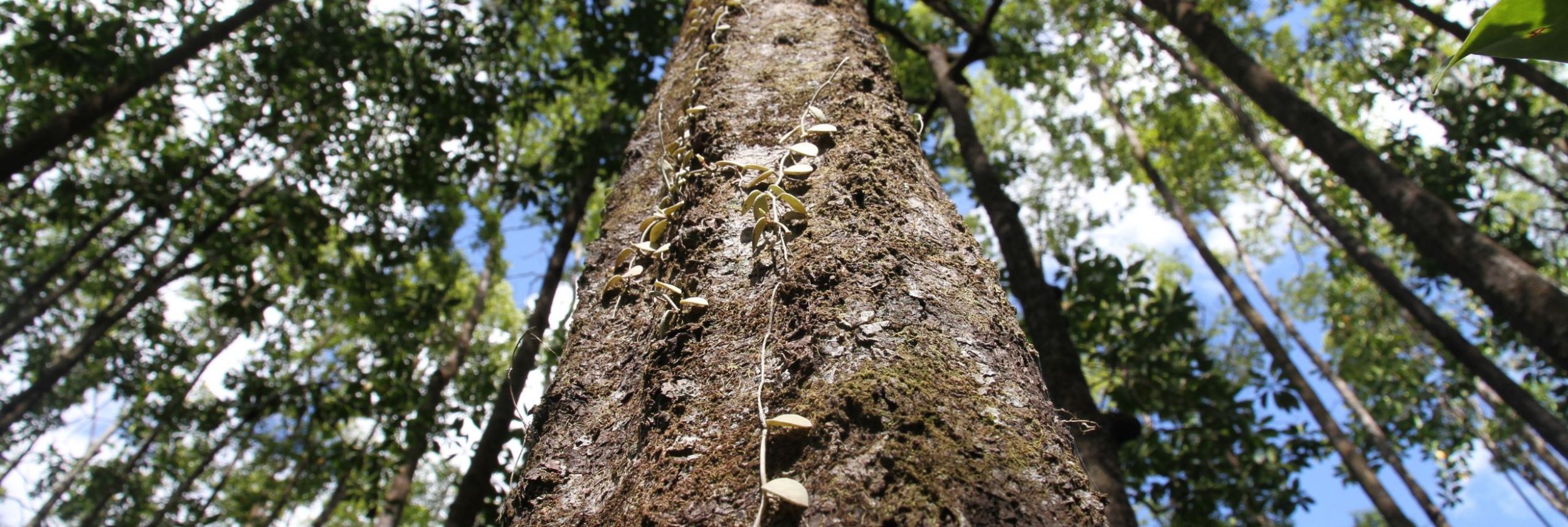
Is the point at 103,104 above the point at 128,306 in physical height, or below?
below

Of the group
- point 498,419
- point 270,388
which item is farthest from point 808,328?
point 270,388

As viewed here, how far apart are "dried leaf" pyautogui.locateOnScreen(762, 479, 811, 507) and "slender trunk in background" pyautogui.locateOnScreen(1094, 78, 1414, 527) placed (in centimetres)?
618

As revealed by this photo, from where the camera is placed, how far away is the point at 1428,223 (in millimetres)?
2936

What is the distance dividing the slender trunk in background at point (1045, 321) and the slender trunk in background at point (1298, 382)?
121 inches

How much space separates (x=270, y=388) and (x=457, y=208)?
15.0 ft

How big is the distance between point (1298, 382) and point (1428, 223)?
535 centimetres

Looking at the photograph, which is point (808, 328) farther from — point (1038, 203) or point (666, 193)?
point (1038, 203)

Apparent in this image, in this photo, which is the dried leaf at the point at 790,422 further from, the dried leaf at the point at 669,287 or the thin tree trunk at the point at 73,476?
the thin tree trunk at the point at 73,476

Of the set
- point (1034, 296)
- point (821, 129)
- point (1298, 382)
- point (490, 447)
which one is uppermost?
point (1298, 382)

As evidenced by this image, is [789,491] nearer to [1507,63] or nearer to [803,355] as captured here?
[803,355]

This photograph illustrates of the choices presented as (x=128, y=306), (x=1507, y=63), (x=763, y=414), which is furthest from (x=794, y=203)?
(x=128, y=306)

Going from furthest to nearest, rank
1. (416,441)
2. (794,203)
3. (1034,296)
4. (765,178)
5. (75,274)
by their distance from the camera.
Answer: (75,274) < (416,441) < (1034,296) < (765,178) < (794,203)

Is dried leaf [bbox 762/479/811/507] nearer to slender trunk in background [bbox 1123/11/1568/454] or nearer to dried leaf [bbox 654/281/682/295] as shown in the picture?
dried leaf [bbox 654/281/682/295]

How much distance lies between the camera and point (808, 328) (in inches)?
34.5
